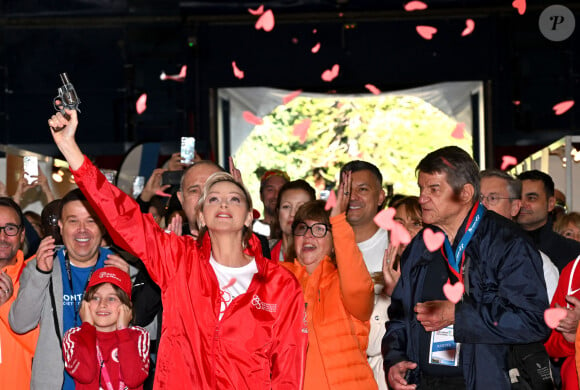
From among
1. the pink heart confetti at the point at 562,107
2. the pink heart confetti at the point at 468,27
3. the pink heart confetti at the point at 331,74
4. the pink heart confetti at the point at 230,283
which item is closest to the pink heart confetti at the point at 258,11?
the pink heart confetti at the point at 331,74

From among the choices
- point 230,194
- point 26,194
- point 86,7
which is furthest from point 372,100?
point 230,194

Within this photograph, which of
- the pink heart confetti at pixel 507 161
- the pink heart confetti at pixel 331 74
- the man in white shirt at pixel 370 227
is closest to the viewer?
the man in white shirt at pixel 370 227

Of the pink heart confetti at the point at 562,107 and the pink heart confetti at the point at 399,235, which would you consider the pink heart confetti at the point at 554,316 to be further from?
the pink heart confetti at the point at 562,107

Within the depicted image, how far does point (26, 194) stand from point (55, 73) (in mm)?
5341

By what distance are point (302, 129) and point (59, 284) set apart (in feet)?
24.2

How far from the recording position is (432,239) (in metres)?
4.16

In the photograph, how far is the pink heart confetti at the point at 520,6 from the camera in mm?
12231

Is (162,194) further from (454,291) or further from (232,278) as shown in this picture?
(454,291)

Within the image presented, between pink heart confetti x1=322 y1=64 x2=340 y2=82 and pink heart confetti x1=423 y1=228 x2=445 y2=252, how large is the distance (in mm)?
8442

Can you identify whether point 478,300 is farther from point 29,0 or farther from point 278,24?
point 29,0

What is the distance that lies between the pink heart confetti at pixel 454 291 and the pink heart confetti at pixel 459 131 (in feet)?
26.3

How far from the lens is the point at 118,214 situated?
12.6 feet

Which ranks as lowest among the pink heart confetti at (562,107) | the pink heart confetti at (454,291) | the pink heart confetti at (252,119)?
the pink heart confetti at (454,291)

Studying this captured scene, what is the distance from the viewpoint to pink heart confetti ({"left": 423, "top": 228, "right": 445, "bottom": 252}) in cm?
414
